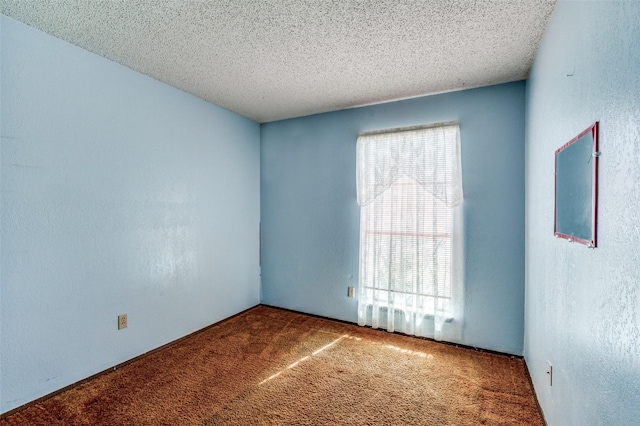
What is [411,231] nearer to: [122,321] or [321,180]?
[321,180]

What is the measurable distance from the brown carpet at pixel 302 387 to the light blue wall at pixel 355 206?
1.72ft

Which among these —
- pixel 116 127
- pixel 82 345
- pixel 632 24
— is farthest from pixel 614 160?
pixel 82 345

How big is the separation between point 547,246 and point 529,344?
1003 millimetres

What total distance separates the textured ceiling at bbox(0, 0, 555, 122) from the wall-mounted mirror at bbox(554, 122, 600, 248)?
97cm

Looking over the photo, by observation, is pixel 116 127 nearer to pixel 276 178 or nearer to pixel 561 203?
pixel 276 178

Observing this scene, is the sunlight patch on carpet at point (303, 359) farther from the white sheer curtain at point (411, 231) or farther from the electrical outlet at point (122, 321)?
the electrical outlet at point (122, 321)

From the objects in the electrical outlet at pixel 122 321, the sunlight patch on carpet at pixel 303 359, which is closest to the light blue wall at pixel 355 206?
the sunlight patch on carpet at pixel 303 359

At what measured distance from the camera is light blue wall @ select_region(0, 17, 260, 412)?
188 centimetres

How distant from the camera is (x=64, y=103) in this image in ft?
6.86

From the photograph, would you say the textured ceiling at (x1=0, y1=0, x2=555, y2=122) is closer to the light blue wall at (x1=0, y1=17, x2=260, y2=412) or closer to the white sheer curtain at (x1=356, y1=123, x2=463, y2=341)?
the light blue wall at (x1=0, y1=17, x2=260, y2=412)

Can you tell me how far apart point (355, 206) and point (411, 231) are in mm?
684

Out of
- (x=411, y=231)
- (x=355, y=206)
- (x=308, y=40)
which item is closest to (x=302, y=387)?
(x=411, y=231)

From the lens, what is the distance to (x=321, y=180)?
3.54 m

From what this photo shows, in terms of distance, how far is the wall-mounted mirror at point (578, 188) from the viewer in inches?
43.4
